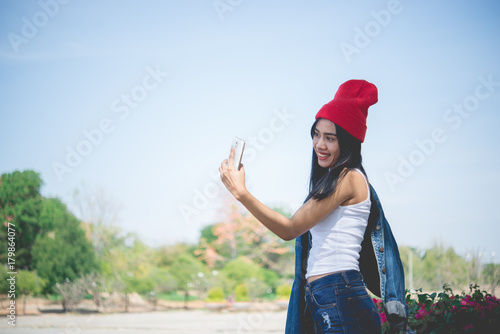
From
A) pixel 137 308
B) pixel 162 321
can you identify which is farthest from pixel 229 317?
pixel 137 308

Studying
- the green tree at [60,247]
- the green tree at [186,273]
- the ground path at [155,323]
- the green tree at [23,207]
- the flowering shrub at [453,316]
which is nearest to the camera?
the flowering shrub at [453,316]

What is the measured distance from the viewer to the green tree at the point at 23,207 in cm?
1202

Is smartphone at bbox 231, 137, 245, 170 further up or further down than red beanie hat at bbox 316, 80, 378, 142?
further down

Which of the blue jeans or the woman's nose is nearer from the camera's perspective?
the blue jeans

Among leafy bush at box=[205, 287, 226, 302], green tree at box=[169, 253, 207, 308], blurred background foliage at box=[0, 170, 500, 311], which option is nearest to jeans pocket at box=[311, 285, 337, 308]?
blurred background foliage at box=[0, 170, 500, 311]

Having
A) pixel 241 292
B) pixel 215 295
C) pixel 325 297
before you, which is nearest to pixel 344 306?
pixel 325 297

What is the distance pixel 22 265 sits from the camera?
12.1 meters

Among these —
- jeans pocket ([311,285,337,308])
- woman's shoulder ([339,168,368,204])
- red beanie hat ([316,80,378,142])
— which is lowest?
jeans pocket ([311,285,337,308])

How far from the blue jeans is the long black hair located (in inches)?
11.5

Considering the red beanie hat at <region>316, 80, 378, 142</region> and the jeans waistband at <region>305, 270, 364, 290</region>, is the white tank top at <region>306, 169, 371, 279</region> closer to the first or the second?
the jeans waistband at <region>305, 270, 364, 290</region>

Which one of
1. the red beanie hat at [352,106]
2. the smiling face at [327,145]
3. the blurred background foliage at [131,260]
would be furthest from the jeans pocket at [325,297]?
the blurred background foliage at [131,260]

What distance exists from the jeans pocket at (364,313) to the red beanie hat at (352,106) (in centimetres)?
60

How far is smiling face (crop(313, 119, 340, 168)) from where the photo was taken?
1824mm

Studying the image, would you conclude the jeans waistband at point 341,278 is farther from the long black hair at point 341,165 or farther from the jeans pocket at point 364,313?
the long black hair at point 341,165
